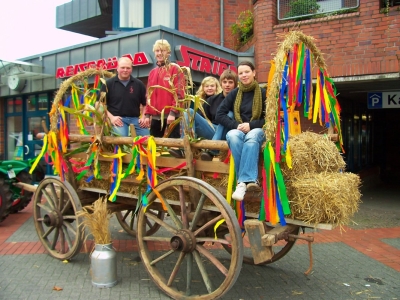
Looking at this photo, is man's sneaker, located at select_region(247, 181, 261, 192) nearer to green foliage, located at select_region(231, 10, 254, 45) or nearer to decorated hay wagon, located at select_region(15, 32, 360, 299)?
decorated hay wagon, located at select_region(15, 32, 360, 299)

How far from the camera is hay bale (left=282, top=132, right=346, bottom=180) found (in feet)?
10.8

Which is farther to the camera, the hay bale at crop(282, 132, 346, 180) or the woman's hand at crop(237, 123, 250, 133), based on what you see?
the woman's hand at crop(237, 123, 250, 133)

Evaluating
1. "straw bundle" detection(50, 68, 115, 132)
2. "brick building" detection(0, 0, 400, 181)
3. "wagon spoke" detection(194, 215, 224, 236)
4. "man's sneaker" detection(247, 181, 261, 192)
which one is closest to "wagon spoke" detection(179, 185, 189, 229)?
"wagon spoke" detection(194, 215, 224, 236)

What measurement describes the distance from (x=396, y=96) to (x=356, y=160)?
10.9 feet

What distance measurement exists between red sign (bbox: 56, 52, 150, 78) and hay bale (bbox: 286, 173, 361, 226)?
5.12 meters

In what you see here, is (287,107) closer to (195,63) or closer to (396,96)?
(195,63)

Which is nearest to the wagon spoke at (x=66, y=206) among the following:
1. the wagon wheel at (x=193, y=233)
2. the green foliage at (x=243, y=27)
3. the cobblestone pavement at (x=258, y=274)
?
the cobblestone pavement at (x=258, y=274)

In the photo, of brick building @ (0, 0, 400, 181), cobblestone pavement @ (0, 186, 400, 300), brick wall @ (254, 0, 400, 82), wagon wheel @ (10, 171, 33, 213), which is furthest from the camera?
brick building @ (0, 0, 400, 181)

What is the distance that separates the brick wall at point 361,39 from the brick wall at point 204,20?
9.81 feet

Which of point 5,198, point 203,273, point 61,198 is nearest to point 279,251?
point 203,273

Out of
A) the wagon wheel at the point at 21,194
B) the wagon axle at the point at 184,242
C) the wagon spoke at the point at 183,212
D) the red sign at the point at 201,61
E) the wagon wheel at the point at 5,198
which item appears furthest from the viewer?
the red sign at the point at 201,61

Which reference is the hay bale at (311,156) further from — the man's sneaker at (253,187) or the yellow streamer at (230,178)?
the yellow streamer at (230,178)

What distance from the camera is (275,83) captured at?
307cm

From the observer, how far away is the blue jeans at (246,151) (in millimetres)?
3141
